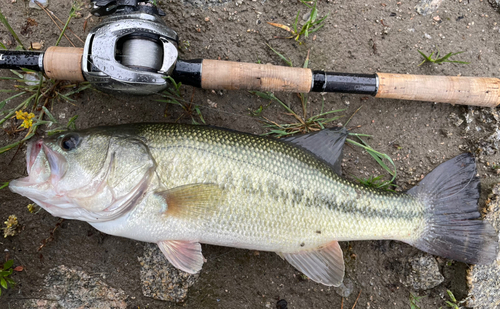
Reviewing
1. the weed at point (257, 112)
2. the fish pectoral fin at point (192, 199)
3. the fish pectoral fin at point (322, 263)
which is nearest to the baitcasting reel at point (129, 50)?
the fish pectoral fin at point (192, 199)

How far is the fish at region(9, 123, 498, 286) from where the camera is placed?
1915 mm

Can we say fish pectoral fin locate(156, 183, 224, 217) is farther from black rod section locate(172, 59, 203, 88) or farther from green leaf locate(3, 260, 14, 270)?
green leaf locate(3, 260, 14, 270)

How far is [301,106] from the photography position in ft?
8.60

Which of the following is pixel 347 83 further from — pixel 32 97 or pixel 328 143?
pixel 32 97

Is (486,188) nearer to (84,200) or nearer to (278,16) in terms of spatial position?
(278,16)

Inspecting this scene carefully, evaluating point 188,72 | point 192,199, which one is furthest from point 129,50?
point 192,199

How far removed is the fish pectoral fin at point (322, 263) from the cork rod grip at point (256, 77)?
1.19 meters

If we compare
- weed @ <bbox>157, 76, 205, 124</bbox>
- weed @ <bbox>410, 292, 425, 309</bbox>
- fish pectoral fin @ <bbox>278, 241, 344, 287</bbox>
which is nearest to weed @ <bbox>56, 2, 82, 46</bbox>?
weed @ <bbox>157, 76, 205, 124</bbox>

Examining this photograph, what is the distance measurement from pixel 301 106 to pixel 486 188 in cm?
169

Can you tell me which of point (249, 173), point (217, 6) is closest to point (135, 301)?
point (249, 173)

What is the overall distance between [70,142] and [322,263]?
1.90m

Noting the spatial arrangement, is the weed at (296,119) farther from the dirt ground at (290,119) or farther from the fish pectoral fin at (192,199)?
the fish pectoral fin at (192,199)

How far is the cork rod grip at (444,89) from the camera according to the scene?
2.33 metres

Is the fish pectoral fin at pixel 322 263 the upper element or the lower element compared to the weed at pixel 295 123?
lower
